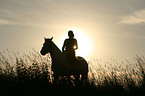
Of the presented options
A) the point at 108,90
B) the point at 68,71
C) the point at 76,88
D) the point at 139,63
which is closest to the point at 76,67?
the point at 68,71

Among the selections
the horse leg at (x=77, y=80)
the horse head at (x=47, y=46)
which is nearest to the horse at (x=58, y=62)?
the horse head at (x=47, y=46)

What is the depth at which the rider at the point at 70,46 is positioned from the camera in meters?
7.65

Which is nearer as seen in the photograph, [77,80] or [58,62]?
[58,62]

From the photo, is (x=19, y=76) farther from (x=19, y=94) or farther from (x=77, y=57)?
(x=77, y=57)

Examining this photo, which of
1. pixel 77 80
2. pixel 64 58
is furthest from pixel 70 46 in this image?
pixel 77 80

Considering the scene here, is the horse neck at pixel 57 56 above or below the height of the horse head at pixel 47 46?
below

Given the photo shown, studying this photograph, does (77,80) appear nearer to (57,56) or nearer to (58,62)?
(58,62)

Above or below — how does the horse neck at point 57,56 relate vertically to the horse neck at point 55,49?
below

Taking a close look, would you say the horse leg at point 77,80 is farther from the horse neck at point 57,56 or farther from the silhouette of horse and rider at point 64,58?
the horse neck at point 57,56

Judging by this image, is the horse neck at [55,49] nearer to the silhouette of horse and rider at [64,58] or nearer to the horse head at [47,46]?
the silhouette of horse and rider at [64,58]

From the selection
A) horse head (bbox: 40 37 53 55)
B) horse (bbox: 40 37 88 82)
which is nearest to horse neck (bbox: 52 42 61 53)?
horse (bbox: 40 37 88 82)

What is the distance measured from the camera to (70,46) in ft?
25.7

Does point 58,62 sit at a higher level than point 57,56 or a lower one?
lower

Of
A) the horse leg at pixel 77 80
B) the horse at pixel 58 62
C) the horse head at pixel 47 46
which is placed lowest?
the horse leg at pixel 77 80
